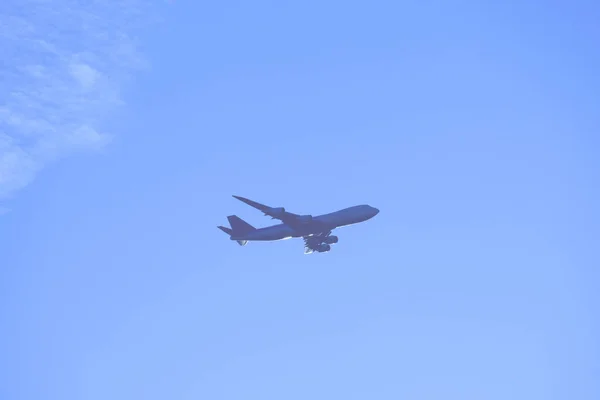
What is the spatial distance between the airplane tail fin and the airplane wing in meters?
11.5

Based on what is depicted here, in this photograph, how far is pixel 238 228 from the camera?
111938 mm

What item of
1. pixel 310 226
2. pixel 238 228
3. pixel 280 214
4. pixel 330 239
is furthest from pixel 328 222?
pixel 238 228

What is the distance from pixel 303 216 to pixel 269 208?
7142mm

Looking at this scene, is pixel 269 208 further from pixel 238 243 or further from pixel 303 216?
pixel 238 243

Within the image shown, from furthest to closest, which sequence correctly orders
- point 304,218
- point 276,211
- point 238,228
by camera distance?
1. point 238,228
2. point 304,218
3. point 276,211

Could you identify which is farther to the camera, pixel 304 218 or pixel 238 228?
pixel 238 228

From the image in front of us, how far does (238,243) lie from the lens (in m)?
112

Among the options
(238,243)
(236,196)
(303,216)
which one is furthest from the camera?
(238,243)

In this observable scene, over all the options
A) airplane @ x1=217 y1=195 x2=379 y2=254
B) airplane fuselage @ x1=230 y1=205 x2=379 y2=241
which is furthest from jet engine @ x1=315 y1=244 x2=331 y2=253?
airplane fuselage @ x1=230 y1=205 x2=379 y2=241

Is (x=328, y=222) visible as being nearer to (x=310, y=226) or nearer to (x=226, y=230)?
(x=310, y=226)

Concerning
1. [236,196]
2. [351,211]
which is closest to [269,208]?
[236,196]

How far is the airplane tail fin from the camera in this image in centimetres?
11136

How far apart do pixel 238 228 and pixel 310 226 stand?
1450cm

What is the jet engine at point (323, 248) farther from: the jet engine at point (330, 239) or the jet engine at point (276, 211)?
the jet engine at point (276, 211)
